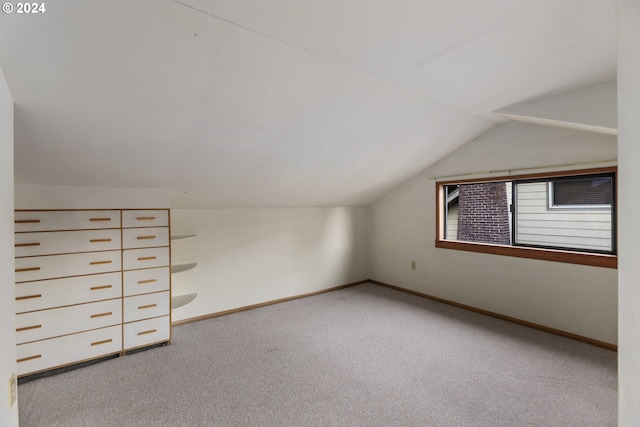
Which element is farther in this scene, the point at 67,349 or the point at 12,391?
the point at 67,349

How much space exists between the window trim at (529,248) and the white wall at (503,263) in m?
0.06

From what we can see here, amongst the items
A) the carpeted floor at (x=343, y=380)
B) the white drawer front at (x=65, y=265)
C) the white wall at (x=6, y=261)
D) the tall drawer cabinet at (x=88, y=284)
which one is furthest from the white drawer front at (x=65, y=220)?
the white wall at (x=6, y=261)

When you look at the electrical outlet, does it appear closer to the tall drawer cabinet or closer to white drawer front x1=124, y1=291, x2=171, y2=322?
the tall drawer cabinet

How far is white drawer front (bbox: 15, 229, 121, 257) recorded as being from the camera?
8.02ft

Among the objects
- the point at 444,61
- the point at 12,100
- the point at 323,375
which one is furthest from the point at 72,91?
the point at 323,375

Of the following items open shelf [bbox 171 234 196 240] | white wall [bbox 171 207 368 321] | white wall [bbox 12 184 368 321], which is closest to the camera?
white wall [bbox 12 184 368 321]

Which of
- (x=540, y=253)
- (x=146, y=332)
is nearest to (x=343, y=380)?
(x=146, y=332)

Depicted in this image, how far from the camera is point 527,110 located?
272 cm

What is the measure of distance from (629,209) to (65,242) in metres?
3.47

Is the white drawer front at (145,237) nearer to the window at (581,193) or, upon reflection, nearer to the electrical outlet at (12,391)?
the electrical outlet at (12,391)

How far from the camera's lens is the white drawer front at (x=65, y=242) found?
244 centimetres

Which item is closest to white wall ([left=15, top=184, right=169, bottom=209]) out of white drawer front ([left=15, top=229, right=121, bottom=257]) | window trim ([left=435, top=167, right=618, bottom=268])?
white drawer front ([left=15, top=229, right=121, bottom=257])

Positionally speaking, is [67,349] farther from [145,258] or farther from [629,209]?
[629,209]

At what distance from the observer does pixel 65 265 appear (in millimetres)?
2590
